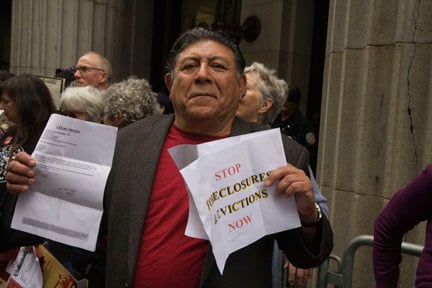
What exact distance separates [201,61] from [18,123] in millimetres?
1363

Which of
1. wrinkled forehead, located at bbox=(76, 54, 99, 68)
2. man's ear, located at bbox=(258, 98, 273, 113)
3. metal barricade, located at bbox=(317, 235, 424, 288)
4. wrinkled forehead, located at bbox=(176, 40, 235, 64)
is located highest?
wrinkled forehead, located at bbox=(76, 54, 99, 68)

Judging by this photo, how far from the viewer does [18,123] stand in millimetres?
2566

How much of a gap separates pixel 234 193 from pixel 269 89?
5.32 ft

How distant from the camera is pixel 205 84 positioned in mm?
1750

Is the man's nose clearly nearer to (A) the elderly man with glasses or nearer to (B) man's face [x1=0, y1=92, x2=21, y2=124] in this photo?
(B) man's face [x1=0, y1=92, x2=21, y2=124]

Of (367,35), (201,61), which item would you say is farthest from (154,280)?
(367,35)

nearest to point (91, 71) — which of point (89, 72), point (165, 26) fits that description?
point (89, 72)

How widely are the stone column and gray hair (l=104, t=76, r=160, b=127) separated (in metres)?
1.57

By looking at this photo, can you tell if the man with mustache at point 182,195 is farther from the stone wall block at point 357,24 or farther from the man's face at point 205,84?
the stone wall block at point 357,24

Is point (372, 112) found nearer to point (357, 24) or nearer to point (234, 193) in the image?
point (357, 24)

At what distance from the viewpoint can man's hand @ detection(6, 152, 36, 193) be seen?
166 cm

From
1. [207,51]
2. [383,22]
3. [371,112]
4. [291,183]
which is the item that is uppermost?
[383,22]

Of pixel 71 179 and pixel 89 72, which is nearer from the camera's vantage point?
pixel 71 179

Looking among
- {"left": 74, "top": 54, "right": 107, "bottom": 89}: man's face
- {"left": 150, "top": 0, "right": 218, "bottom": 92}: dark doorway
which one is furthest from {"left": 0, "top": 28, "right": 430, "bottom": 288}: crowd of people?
{"left": 150, "top": 0, "right": 218, "bottom": 92}: dark doorway
